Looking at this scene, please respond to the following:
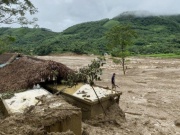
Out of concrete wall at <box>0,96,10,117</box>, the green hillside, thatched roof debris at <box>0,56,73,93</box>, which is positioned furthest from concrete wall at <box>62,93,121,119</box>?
the green hillside

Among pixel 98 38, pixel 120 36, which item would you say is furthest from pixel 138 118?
pixel 98 38

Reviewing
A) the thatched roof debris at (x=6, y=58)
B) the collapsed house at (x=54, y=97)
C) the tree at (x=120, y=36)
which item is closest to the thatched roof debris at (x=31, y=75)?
the collapsed house at (x=54, y=97)

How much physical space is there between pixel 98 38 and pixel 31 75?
74.3 metres

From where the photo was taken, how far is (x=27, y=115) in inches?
259

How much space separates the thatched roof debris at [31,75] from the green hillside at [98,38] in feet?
153

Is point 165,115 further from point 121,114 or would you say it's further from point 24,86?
point 24,86

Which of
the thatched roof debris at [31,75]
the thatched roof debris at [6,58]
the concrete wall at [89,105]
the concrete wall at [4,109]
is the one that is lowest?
the concrete wall at [89,105]

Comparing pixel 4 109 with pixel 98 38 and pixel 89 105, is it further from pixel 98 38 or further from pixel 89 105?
pixel 98 38

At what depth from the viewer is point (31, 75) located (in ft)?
36.2

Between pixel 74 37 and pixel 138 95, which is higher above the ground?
pixel 74 37

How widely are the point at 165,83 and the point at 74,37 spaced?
220 feet

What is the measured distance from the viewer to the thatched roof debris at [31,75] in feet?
35.2

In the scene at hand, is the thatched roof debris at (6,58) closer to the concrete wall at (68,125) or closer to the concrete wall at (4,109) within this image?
the concrete wall at (4,109)

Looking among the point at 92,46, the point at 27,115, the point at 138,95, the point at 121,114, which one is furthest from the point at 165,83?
the point at 92,46
